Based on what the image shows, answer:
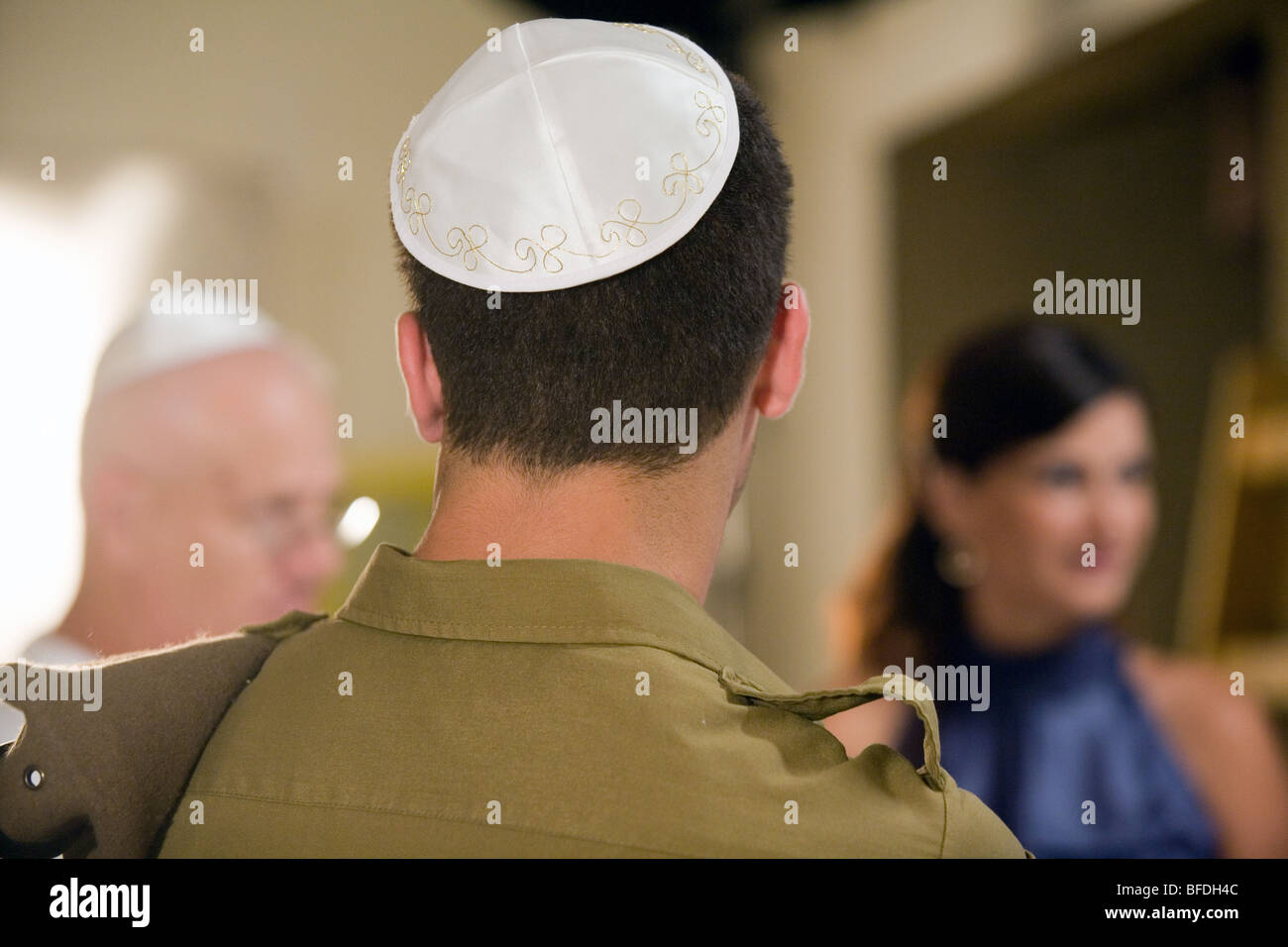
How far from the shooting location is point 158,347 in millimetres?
1912

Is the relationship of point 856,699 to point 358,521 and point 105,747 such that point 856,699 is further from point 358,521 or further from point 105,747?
point 358,521

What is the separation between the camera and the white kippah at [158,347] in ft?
6.23

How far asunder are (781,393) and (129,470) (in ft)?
4.08

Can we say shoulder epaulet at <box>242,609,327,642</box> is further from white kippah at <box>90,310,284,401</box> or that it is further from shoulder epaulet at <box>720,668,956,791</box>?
white kippah at <box>90,310,284,401</box>

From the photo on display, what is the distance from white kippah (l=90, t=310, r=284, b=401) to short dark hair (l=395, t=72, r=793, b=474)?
49.8 inches

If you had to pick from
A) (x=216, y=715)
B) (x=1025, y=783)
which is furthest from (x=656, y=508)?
(x=1025, y=783)

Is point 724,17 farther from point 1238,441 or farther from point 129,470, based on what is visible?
point 129,470

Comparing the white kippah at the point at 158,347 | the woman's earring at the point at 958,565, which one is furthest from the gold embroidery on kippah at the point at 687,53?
the woman's earring at the point at 958,565

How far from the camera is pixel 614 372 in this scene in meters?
0.75

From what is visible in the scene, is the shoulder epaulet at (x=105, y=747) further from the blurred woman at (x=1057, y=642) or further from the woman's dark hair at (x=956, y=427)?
the woman's dark hair at (x=956, y=427)

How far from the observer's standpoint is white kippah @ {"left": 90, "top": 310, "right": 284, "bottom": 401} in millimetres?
1898

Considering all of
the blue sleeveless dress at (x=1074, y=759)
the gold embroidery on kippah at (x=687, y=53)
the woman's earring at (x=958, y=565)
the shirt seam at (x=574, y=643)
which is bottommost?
the blue sleeveless dress at (x=1074, y=759)

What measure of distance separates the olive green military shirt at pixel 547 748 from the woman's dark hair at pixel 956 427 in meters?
1.53

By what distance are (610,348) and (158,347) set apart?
1.38m
